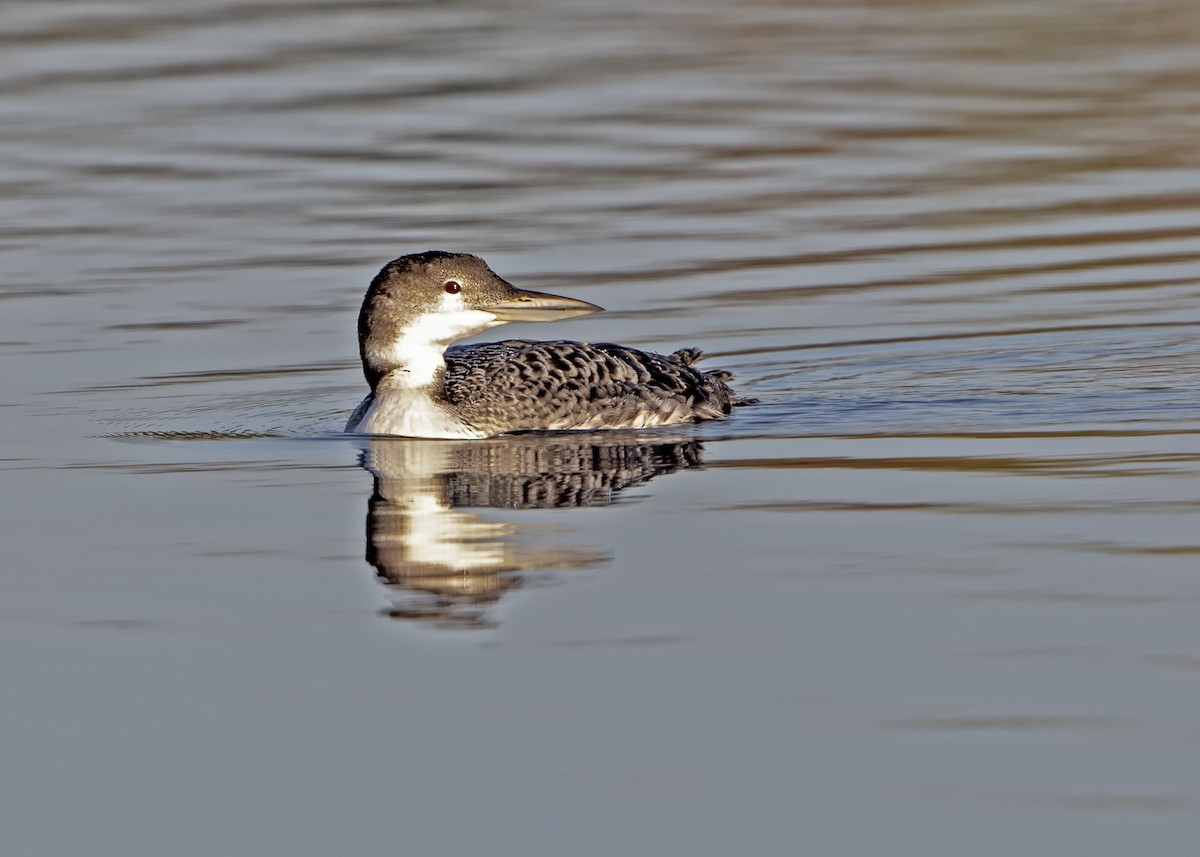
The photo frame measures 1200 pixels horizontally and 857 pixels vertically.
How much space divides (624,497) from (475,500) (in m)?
0.54

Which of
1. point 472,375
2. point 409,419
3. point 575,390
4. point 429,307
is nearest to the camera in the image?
point 409,419

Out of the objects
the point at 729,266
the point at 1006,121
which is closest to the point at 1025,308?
the point at 729,266

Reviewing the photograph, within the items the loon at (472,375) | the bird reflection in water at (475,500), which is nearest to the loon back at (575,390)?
the loon at (472,375)

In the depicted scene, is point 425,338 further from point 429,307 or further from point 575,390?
point 575,390

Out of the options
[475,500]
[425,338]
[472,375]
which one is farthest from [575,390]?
[475,500]

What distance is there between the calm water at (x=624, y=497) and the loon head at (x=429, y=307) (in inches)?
19.4

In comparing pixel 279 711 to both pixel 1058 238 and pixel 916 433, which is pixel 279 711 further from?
pixel 1058 238

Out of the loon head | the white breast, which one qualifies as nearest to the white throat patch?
the loon head

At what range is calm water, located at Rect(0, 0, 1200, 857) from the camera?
16.1 ft

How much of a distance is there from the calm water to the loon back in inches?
9.9

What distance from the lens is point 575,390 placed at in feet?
32.6

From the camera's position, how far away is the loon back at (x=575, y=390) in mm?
9844

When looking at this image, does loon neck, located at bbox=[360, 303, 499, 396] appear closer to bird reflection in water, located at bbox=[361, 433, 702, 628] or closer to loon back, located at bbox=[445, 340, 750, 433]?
loon back, located at bbox=[445, 340, 750, 433]

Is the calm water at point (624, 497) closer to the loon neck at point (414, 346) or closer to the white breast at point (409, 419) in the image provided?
the white breast at point (409, 419)
